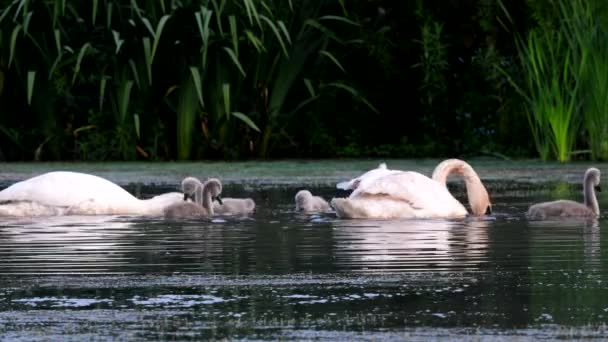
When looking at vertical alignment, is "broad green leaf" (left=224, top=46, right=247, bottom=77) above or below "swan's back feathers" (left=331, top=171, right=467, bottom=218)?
above

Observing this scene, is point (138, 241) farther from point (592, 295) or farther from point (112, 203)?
point (592, 295)

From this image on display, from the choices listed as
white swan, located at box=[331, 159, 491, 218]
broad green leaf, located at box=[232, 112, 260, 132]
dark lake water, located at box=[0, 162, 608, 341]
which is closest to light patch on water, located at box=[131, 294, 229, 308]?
dark lake water, located at box=[0, 162, 608, 341]

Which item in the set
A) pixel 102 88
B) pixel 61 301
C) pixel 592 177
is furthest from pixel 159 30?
pixel 61 301

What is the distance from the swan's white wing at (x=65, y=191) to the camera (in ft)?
39.2

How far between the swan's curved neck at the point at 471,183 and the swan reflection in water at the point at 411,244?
43 centimetres

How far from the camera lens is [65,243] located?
948 centimetres

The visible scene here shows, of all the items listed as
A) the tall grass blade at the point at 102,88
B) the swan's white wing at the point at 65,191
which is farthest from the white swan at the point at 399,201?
the tall grass blade at the point at 102,88

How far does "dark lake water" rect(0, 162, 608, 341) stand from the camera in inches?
229

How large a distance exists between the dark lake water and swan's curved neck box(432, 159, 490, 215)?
25cm

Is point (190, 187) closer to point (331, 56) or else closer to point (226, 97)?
point (226, 97)

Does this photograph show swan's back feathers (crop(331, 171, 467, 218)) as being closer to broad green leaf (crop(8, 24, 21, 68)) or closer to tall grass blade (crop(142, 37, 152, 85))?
tall grass blade (crop(142, 37, 152, 85))

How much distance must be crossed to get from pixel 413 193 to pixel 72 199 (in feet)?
8.23

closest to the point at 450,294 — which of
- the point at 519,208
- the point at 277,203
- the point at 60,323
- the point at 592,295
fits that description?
the point at 592,295

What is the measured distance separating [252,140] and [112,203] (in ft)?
24.3
